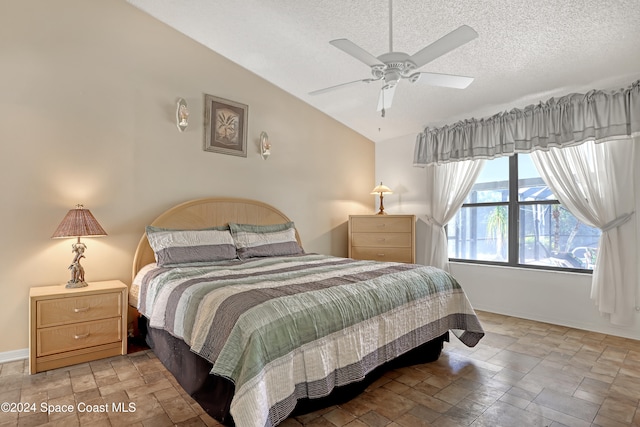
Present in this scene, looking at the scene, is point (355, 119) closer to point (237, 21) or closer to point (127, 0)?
point (237, 21)

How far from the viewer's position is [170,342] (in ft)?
7.66

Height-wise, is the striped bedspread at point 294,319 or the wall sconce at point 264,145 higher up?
the wall sconce at point 264,145

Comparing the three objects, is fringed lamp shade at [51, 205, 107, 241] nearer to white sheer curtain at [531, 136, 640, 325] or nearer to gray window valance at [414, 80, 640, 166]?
gray window valance at [414, 80, 640, 166]

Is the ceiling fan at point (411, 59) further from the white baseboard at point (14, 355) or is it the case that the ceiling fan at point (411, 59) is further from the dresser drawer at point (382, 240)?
the white baseboard at point (14, 355)

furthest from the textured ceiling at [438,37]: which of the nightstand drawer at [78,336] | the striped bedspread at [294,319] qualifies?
the nightstand drawer at [78,336]

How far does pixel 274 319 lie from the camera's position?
5.40ft

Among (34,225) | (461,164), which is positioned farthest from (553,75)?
(34,225)

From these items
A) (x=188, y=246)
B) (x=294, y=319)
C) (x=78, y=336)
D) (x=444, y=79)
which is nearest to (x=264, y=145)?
(x=188, y=246)

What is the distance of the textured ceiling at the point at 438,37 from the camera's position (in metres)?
2.54

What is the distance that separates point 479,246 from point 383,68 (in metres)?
3.11

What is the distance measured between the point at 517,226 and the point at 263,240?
3024mm

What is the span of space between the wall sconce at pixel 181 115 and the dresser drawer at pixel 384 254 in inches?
107

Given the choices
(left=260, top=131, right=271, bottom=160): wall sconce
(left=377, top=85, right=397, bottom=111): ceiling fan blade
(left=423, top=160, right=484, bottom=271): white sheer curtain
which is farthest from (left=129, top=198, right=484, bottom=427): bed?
(left=423, top=160, right=484, bottom=271): white sheer curtain

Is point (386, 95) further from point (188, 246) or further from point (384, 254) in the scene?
point (384, 254)
